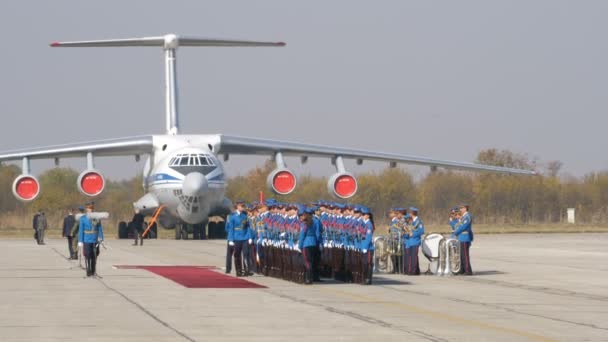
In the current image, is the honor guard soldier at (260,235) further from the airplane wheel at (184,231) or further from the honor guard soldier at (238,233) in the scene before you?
the airplane wheel at (184,231)

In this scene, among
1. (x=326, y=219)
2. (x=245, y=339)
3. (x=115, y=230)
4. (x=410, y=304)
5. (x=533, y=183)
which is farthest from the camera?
(x=533, y=183)

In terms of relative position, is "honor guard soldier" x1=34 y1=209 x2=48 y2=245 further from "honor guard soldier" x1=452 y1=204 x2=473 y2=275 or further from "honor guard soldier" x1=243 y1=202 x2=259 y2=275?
"honor guard soldier" x1=452 y1=204 x2=473 y2=275

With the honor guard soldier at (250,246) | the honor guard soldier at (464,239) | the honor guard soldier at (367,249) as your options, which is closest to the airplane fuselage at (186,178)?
the honor guard soldier at (250,246)

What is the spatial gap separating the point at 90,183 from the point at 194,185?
Answer: 3.41 m

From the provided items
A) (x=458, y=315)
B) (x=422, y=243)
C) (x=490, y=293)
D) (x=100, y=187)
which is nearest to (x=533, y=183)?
→ (x=100, y=187)

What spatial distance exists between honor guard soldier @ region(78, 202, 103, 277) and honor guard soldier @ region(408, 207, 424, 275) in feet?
18.3

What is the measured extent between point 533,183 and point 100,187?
23.8 meters

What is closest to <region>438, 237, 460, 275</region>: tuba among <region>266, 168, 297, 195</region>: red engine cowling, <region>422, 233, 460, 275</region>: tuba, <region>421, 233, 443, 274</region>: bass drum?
<region>422, 233, 460, 275</region>: tuba

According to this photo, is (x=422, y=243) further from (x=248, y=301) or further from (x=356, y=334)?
(x=356, y=334)

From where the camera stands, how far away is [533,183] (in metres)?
54.1

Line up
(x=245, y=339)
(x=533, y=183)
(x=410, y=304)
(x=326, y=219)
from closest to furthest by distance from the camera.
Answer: (x=245, y=339), (x=410, y=304), (x=326, y=219), (x=533, y=183)

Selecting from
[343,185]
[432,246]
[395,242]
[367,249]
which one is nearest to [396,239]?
[395,242]

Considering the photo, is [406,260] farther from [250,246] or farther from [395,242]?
[250,246]

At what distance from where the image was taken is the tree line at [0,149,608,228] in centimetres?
5006
